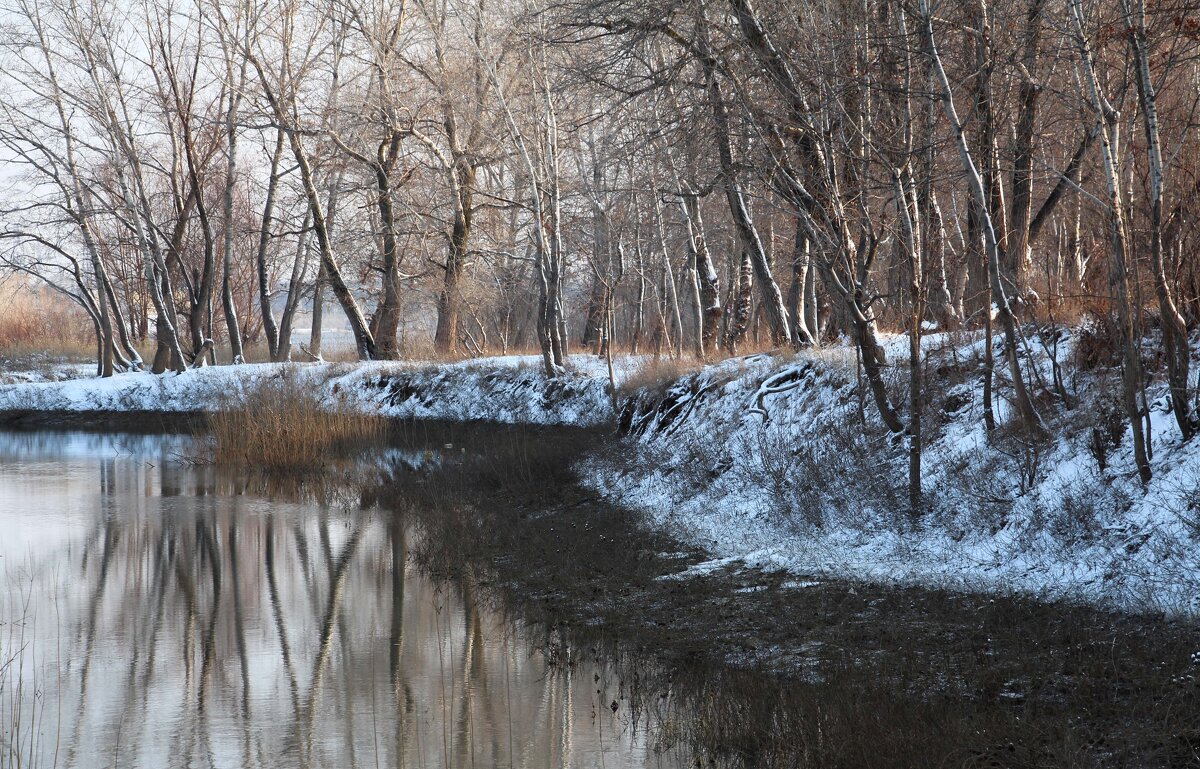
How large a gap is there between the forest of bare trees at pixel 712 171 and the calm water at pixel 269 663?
4038 mm

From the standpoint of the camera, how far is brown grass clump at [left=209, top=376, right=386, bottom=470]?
16234 millimetres

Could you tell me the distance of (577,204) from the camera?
1031 inches

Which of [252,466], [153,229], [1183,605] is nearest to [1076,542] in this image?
[1183,605]

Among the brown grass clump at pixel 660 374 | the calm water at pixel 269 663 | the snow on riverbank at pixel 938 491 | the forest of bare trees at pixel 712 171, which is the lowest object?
the calm water at pixel 269 663

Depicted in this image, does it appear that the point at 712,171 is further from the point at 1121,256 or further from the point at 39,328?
the point at 39,328

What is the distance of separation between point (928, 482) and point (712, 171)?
5.11 m

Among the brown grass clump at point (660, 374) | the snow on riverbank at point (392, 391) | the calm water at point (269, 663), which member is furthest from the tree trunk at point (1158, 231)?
the snow on riverbank at point (392, 391)

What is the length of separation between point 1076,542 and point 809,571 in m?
2.02

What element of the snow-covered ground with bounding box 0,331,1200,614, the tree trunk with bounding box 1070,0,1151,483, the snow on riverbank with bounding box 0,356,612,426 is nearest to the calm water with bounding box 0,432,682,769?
the snow-covered ground with bounding box 0,331,1200,614

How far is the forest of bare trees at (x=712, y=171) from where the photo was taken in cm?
796

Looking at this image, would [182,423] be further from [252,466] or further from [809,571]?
[809,571]

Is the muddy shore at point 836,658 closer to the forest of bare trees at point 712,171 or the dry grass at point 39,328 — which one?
the forest of bare trees at point 712,171

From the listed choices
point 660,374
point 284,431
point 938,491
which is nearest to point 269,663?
point 938,491

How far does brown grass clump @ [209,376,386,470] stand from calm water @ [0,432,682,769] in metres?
4.19
